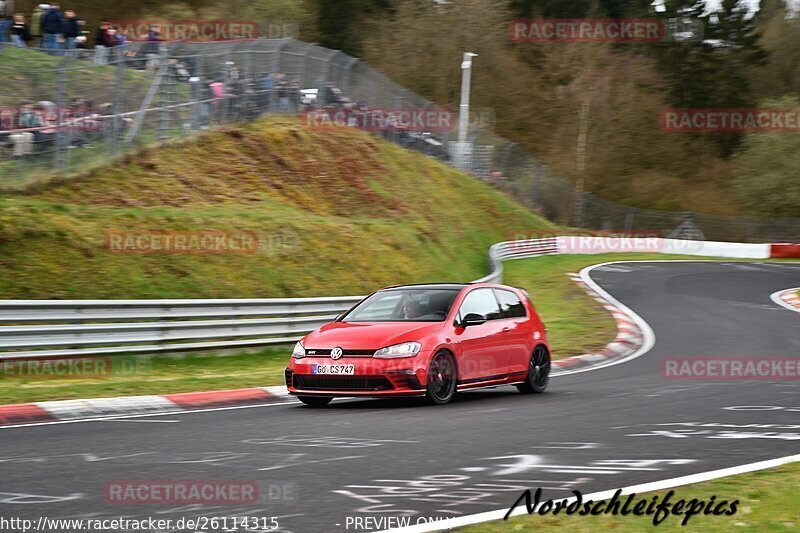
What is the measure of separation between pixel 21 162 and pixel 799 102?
198ft

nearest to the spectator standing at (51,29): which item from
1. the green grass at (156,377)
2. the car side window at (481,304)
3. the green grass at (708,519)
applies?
the green grass at (156,377)

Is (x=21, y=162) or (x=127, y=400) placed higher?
(x=21, y=162)

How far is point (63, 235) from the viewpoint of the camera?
60.1 ft

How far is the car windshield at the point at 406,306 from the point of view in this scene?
12.5 meters

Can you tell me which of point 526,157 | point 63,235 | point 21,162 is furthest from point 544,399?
point 526,157

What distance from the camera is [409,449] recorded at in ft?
27.8

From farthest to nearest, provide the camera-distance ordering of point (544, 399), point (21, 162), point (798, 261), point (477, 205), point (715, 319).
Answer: point (798, 261), point (477, 205), point (715, 319), point (21, 162), point (544, 399)

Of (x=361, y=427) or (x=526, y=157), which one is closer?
(x=361, y=427)

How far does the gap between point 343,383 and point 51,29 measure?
1786 cm

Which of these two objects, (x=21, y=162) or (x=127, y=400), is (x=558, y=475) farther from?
(x=21, y=162)

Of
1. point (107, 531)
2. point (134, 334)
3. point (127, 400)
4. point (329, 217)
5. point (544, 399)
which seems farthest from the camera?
point (329, 217)
